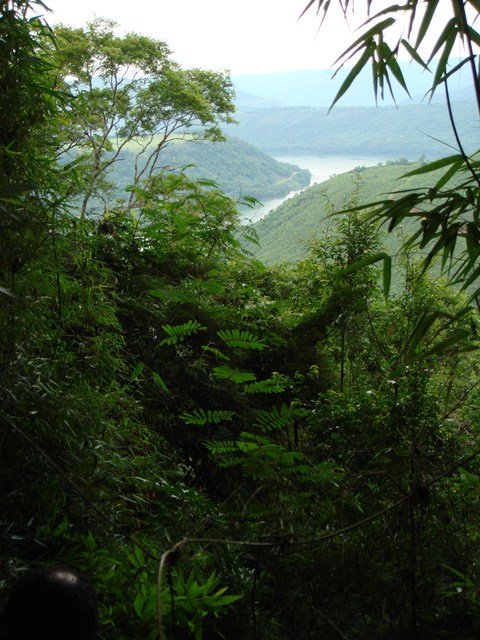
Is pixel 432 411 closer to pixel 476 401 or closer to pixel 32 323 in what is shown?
pixel 476 401

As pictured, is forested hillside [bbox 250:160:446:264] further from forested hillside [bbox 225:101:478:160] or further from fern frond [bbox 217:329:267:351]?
forested hillside [bbox 225:101:478:160]

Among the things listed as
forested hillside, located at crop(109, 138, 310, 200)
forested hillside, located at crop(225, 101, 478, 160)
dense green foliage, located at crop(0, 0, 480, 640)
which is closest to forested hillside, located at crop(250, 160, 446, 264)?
forested hillside, located at crop(109, 138, 310, 200)

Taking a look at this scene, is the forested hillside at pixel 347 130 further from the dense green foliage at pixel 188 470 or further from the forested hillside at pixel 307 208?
the dense green foliage at pixel 188 470

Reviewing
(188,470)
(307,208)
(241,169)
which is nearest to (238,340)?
(188,470)

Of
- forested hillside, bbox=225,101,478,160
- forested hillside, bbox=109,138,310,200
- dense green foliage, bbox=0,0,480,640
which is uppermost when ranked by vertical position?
forested hillside, bbox=225,101,478,160

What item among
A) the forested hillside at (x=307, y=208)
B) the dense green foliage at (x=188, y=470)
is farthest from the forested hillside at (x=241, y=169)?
the dense green foliage at (x=188, y=470)

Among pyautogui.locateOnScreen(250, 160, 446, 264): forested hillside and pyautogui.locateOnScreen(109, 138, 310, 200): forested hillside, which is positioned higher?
pyautogui.locateOnScreen(109, 138, 310, 200): forested hillside

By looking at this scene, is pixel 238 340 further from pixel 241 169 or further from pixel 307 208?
pixel 241 169

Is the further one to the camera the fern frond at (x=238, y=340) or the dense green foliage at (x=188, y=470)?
the fern frond at (x=238, y=340)
